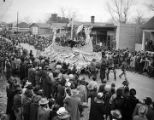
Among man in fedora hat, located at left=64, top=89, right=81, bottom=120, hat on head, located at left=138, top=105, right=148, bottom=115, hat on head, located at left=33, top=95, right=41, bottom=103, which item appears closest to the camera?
hat on head, located at left=138, top=105, right=148, bottom=115

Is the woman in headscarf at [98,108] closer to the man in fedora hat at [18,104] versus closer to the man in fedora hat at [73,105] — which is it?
the man in fedora hat at [73,105]

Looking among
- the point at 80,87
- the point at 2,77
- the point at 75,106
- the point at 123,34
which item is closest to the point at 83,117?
the point at 80,87

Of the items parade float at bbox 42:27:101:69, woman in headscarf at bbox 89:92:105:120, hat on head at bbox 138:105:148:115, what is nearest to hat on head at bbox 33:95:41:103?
woman in headscarf at bbox 89:92:105:120

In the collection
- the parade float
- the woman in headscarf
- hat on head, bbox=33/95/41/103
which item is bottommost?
the woman in headscarf

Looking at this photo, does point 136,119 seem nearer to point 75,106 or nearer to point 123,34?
point 75,106

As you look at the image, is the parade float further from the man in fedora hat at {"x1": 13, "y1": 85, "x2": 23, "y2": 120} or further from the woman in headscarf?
the man in fedora hat at {"x1": 13, "y1": 85, "x2": 23, "y2": 120}

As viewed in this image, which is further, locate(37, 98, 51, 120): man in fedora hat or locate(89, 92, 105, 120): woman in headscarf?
locate(89, 92, 105, 120): woman in headscarf

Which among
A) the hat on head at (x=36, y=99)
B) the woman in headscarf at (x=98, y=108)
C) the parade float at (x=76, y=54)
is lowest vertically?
the woman in headscarf at (x=98, y=108)

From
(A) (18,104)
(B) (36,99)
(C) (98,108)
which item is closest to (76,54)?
(C) (98,108)

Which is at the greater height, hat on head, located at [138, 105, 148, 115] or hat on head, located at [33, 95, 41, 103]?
hat on head, located at [33, 95, 41, 103]

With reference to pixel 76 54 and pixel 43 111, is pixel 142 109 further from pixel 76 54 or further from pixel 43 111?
pixel 76 54

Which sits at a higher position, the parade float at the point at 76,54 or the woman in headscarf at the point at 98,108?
the parade float at the point at 76,54

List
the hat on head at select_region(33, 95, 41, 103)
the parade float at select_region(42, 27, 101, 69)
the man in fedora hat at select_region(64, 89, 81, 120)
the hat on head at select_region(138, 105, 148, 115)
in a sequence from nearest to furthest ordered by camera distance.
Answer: the hat on head at select_region(138, 105, 148, 115) < the hat on head at select_region(33, 95, 41, 103) < the man in fedora hat at select_region(64, 89, 81, 120) < the parade float at select_region(42, 27, 101, 69)

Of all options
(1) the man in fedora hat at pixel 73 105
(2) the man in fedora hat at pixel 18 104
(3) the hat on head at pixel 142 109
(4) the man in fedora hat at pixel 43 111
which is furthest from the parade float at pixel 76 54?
(3) the hat on head at pixel 142 109
